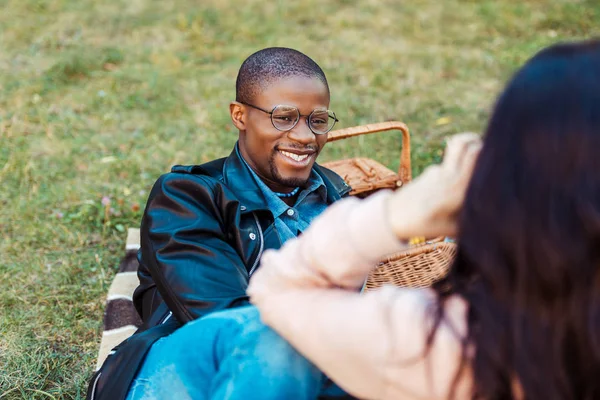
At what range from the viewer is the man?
1.58 meters

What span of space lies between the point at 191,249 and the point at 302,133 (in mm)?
767

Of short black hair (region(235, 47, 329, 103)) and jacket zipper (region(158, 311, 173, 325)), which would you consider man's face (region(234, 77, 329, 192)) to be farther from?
jacket zipper (region(158, 311, 173, 325))

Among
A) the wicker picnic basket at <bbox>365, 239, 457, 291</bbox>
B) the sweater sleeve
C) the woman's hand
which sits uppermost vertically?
the woman's hand

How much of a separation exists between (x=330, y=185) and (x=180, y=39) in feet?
14.8

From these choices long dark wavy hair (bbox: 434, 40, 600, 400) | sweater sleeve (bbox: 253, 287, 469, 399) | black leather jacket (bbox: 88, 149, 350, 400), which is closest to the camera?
long dark wavy hair (bbox: 434, 40, 600, 400)

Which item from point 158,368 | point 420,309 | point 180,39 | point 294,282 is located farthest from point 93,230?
point 180,39

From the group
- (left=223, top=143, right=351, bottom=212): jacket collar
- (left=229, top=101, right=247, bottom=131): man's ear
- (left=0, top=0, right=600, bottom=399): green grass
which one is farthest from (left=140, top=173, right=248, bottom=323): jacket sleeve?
(left=0, top=0, right=600, bottom=399): green grass

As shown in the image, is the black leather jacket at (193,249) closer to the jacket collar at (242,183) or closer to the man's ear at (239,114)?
the jacket collar at (242,183)

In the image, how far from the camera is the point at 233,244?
2.49 metres

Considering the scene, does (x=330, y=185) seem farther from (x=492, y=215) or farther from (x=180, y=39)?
(x=180, y=39)

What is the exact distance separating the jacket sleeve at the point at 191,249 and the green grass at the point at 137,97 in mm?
836

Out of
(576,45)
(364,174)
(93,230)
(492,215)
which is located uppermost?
(576,45)

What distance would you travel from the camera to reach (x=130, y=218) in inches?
158

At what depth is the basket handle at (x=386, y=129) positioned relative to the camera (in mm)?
3387
